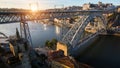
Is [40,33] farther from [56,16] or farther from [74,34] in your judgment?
[74,34]

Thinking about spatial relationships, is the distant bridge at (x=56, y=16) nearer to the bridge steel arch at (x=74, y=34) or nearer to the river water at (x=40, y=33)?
the bridge steel arch at (x=74, y=34)

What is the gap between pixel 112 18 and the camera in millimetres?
52719

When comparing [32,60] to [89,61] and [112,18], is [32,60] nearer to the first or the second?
[89,61]

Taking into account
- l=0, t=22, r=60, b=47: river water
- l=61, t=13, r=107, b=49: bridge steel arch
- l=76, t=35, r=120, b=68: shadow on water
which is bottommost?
l=0, t=22, r=60, b=47: river water

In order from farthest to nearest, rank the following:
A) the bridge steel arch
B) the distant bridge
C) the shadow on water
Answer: the bridge steel arch
the shadow on water
the distant bridge

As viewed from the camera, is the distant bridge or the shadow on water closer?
the distant bridge

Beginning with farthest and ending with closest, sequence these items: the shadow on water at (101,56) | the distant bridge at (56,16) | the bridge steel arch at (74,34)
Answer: the bridge steel arch at (74,34)
the shadow on water at (101,56)
the distant bridge at (56,16)

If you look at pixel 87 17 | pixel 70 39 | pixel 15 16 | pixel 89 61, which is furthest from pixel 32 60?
pixel 87 17

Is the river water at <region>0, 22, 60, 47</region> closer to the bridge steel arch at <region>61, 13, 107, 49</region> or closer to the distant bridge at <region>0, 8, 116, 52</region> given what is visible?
the distant bridge at <region>0, 8, 116, 52</region>

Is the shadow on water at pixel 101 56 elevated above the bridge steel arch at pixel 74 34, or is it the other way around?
the bridge steel arch at pixel 74 34

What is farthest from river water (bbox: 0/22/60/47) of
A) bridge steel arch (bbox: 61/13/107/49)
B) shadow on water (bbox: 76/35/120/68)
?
shadow on water (bbox: 76/35/120/68)

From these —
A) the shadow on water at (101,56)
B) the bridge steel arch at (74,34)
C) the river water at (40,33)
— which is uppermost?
the bridge steel arch at (74,34)

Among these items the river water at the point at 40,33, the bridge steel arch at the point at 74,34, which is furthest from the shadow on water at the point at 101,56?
the river water at the point at 40,33

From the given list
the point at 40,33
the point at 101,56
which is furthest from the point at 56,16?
the point at 40,33
